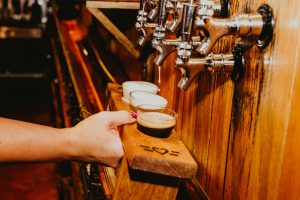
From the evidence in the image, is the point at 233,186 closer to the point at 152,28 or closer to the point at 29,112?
the point at 152,28

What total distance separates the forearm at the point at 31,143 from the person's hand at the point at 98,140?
0.05 metres

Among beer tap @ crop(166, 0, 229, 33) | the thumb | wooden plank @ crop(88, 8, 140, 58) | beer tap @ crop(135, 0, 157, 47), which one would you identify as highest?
beer tap @ crop(166, 0, 229, 33)

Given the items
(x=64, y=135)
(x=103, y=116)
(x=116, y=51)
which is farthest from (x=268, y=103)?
(x=116, y=51)

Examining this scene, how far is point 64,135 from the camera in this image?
80.8 inches

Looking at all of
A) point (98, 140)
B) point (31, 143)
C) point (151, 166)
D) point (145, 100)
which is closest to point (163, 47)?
point (145, 100)

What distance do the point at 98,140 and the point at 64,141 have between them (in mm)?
186

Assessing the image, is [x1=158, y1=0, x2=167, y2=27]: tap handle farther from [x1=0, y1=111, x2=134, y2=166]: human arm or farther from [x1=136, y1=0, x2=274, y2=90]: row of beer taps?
[x1=0, y1=111, x2=134, y2=166]: human arm

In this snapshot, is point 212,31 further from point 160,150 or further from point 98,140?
point 98,140

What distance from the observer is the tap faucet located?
1.98 metres

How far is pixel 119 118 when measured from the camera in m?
2.16

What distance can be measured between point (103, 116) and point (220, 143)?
2.41ft

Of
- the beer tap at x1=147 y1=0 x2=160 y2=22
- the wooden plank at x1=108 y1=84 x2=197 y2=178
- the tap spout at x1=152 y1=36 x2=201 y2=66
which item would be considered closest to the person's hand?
the wooden plank at x1=108 y1=84 x2=197 y2=178

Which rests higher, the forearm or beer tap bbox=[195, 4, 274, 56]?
beer tap bbox=[195, 4, 274, 56]

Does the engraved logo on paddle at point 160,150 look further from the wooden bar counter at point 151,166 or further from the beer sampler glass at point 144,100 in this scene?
the beer sampler glass at point 144,100
